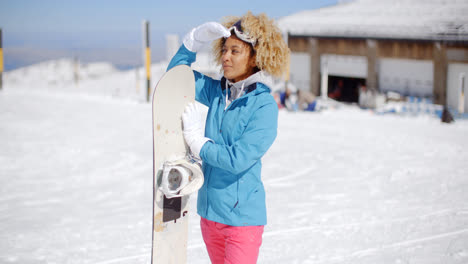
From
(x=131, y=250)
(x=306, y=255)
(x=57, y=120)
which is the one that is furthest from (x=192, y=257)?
(x=57, y=120)

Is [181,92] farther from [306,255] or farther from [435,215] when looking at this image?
[435,215]

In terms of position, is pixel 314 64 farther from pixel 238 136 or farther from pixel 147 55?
pixel 238 136

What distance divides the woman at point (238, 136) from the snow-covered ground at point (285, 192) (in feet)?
5.00

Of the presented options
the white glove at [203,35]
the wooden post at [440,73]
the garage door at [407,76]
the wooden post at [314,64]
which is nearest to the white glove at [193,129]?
the white glove at [203,35]

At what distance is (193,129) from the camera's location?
244 centimetres

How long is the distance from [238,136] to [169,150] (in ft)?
1.45

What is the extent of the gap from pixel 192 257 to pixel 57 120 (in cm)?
743

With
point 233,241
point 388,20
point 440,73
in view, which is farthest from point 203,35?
point 388,20

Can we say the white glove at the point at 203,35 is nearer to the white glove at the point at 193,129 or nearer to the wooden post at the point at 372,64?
the white glove at the point at 193,129

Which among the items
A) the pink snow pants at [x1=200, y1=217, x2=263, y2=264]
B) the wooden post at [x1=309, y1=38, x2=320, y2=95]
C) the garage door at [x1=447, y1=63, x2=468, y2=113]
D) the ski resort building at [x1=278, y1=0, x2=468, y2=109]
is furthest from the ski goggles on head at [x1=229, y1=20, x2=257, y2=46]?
the wooden post at [x1=309, y1=38, x2=320, y2=95]

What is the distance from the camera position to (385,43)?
55.4 feet

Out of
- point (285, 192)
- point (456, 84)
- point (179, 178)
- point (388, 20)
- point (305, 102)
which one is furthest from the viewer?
point (388, 20)

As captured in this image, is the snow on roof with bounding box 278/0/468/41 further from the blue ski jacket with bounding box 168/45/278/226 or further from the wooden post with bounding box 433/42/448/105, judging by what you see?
the blue ski jacket with bounding box 168/45/278/226

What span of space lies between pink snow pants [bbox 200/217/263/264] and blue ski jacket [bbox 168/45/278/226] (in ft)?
0.15
